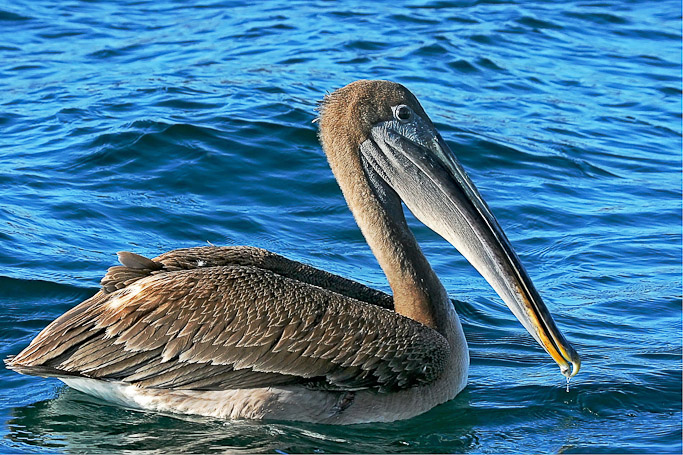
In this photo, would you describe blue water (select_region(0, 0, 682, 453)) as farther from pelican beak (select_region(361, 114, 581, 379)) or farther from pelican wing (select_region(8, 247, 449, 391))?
pelican beak (select_region(361, 114, 581, 379))

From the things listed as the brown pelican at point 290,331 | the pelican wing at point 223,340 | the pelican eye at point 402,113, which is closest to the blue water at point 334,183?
the brown pelican at point 290,331

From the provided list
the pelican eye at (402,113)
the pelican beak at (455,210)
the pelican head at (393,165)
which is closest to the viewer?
the pelican beak at (455,210)

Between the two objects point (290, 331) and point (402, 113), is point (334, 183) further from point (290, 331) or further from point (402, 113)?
point (290, 331)

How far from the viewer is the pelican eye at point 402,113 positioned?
20.5ft

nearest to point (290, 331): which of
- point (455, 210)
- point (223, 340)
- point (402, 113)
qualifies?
point (223, 340)

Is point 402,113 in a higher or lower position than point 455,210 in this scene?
higher

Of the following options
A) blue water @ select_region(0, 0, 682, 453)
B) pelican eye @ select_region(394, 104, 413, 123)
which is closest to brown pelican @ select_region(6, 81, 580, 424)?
pelican eye @ select_region(394, 104, 413, 123)

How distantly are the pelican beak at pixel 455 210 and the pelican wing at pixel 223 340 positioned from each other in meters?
0.64

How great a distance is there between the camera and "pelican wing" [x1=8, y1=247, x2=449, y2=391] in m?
5.64

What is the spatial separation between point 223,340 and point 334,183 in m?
4.66

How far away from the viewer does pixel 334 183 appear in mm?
10172

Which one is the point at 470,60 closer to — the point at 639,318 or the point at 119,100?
the point at 119,100

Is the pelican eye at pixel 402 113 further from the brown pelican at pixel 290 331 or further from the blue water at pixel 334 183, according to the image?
the blue water at pixel 334 183

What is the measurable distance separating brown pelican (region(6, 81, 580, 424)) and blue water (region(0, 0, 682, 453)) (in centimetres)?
16
